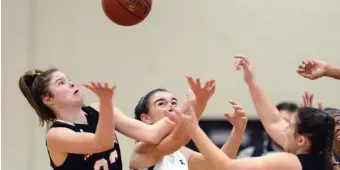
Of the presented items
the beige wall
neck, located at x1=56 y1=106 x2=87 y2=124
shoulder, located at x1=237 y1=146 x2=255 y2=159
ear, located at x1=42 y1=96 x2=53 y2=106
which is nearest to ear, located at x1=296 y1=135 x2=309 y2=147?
neck, located at x1=56 y1=106 x2=87 y2=124

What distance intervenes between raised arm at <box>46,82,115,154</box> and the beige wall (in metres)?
2.87

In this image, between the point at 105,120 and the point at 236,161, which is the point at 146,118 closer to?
the point at 105,120

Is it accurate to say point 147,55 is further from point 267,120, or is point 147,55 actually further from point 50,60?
point 267,120

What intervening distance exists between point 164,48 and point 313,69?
245 cm

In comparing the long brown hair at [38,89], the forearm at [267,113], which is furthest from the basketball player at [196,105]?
the long brown hair at [38,89]

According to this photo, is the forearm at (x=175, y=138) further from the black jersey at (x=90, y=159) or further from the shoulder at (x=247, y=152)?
the shoulder at (x=247, y=152)

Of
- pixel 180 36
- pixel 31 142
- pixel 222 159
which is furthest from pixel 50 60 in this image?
pixel 222 159

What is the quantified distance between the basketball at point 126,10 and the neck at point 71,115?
621 millimetres

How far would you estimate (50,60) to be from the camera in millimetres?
5973

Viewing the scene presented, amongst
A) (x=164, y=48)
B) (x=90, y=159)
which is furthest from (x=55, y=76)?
(x=164, y=48)

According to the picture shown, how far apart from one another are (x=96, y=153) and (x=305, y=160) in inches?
37.9

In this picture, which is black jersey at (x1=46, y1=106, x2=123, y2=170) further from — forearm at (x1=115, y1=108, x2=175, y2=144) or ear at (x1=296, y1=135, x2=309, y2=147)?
ear at (x1=296, y1=135, x2=309, y2=147)

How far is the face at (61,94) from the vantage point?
3.09 meters

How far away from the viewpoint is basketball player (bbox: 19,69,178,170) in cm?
279
